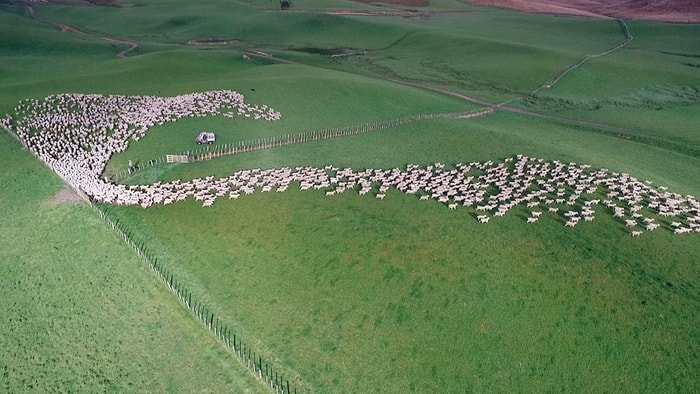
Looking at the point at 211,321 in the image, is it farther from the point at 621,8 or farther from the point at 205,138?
the point at 621,8

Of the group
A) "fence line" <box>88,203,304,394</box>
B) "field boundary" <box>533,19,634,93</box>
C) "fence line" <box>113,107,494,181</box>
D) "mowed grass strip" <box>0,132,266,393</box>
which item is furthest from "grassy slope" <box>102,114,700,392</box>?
"field boundary" <box>533,19,634,93</box>

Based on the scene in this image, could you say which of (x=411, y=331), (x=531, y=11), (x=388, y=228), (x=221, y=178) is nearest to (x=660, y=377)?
(x=411, y=331)

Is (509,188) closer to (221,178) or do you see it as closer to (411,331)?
(411,331)

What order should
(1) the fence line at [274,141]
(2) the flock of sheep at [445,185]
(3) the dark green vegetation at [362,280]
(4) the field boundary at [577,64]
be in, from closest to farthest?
(3) the dark green vegetation at [362,280]
(2) the flock of sheep at [445,185]
(1) the fence line at [274,141]
(4) the field boundary at [577,64]

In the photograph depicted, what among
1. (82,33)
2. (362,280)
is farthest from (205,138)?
(82,33)

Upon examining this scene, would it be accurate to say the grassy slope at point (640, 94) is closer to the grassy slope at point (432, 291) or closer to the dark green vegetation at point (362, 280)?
the dark green vegetation at point (362, 280)

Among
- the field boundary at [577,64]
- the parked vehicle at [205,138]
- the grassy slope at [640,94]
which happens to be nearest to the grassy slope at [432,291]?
the parked vehicle at [205,138]
